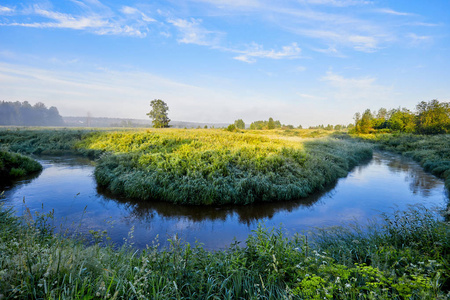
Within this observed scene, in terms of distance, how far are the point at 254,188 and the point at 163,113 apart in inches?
2136

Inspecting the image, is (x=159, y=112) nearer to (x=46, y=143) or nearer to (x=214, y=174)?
(x=46, y=143)

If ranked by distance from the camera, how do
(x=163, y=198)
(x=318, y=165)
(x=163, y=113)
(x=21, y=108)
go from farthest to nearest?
(x=21, y=108), (x=163, y=113), (x=318, y=165), (x=163, y=198)

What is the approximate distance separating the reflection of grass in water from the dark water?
1661 mm

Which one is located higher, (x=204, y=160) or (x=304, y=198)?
(x=204, y=160)

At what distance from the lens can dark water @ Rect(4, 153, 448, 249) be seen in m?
6.84

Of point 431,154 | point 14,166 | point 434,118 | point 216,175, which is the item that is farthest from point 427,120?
point 14,166

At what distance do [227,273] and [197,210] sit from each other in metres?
5.26

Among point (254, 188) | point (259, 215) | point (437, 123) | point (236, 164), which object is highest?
point (437, 123)

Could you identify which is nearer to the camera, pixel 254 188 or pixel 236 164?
pixel 254 188

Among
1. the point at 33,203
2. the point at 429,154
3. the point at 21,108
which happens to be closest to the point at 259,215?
the point at 33,203

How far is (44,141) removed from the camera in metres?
23.6

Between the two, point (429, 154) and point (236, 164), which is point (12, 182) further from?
point (429, 154)

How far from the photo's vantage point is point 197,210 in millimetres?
A: 8562

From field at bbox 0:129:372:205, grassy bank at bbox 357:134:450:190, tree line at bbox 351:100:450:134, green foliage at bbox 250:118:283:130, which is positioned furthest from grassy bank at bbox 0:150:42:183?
green foliage at bbox 250:118:283:130
